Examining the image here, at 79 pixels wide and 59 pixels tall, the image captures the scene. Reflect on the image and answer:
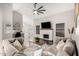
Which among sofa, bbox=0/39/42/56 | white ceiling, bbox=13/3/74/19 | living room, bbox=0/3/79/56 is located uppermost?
white ceiling, bbox=13/3/74/19

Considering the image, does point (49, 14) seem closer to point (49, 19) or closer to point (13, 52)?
point (49, 19)

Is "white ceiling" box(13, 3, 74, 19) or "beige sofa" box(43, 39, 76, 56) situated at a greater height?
"white ceiling" box(13, 3, 74, 19)

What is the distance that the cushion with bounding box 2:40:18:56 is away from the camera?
72.6 inches

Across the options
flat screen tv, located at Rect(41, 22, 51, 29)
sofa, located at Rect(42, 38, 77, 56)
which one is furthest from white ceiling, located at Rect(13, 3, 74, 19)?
sofa, located at Rect(42, 38, 77, 56)

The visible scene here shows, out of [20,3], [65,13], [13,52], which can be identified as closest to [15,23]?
[20,3]

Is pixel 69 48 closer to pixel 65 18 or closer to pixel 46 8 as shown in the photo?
pixel 65 18

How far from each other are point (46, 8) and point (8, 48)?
748 millimetres

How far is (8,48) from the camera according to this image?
185 centimetres

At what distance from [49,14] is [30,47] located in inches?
20.3

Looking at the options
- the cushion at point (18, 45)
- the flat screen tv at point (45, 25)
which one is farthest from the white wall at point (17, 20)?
the flat screen tv at point (45, 25)

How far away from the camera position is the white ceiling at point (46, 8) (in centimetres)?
183

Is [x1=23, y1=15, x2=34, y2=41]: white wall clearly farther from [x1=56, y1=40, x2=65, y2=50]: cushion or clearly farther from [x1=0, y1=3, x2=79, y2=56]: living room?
[x1=56, y1=40, x2=65, y2=50]: cushion

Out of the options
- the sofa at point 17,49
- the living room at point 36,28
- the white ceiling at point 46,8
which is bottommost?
the sofa at point 17,49

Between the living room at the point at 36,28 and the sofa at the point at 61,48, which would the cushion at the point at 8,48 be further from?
the sofa at the point at 61,48
